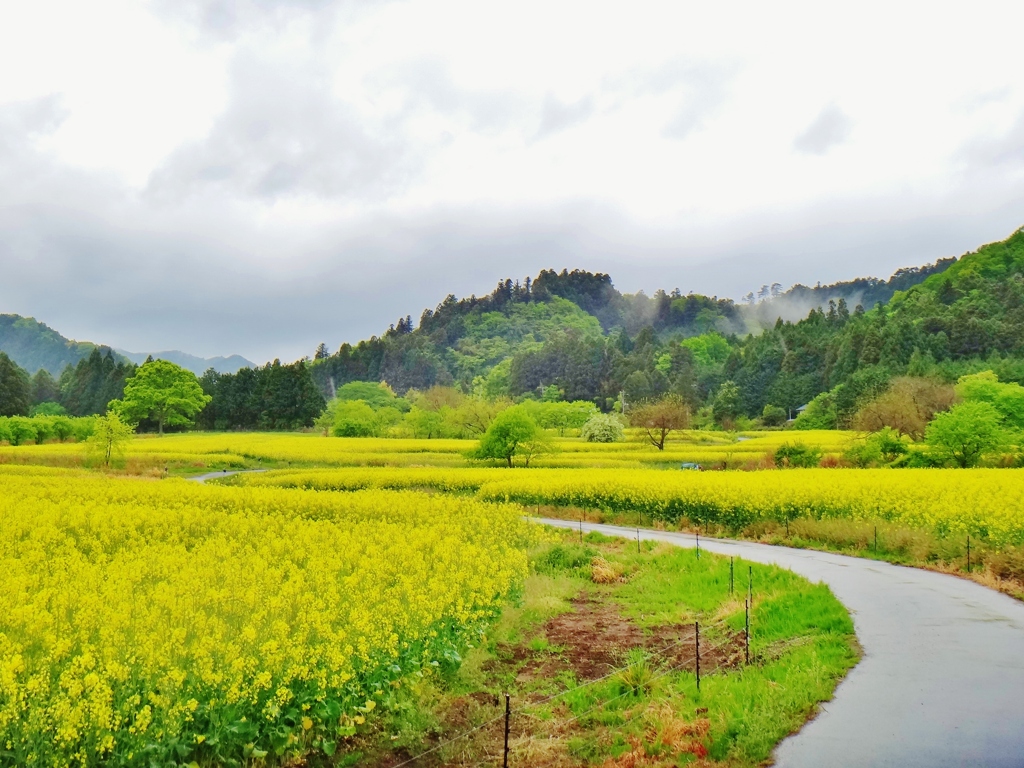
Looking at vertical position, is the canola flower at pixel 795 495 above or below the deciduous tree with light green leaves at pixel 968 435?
Result: below

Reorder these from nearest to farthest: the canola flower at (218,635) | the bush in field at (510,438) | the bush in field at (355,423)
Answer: the canola flower at (218,635)
the bush in field at (510,438)
the bush in field at (355,423)

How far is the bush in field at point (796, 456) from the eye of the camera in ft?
133

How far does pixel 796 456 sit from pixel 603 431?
33.6 meters

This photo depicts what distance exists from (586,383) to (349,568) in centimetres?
12243

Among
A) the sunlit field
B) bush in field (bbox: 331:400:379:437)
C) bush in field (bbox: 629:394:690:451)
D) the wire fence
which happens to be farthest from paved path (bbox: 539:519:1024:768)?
bush in field (bbox: 331:400:379:437)

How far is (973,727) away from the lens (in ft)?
22.5

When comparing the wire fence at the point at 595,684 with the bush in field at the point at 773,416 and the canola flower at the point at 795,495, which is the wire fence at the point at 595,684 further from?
the bush in field at the point at 773,416

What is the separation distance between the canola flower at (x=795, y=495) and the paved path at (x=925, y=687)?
5.32 m

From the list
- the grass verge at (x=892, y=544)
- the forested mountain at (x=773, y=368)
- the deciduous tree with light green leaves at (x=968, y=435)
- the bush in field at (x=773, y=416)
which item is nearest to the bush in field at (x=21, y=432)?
the forested mountain at (x=773, y=368)

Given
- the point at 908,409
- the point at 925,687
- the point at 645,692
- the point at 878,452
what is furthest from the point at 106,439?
the point at 908,409

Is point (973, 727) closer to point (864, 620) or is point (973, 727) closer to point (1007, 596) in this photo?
point (864, 620)

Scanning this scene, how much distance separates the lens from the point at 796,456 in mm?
40781

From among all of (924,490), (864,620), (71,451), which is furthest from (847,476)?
(71,451)

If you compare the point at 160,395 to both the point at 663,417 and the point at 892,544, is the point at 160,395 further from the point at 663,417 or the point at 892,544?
the point at 892,544
